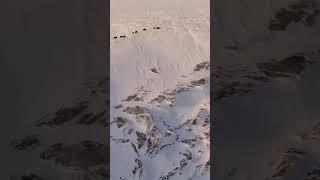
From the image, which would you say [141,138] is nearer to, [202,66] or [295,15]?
[202,66]

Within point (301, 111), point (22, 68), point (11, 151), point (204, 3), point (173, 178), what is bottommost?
point (173, 178)

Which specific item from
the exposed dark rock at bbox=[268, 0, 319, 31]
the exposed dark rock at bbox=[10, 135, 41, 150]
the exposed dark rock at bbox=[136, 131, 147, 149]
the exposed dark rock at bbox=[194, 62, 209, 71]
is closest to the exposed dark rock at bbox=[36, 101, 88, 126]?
the exposed dark rock at bbox=[10, 135, 41, 150]

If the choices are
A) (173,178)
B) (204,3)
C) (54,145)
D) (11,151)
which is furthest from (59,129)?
(204,3)

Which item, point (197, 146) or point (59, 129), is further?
point (197, 146)

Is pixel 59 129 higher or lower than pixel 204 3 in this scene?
lower

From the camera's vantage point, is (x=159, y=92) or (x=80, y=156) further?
(x=159, y=92)

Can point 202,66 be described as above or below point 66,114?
above

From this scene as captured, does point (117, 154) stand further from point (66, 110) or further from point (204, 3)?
point (204, 3)

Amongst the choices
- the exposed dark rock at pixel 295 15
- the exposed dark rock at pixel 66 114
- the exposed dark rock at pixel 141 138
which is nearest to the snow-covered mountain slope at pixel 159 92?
the exposed dark rock at pixel 141 138

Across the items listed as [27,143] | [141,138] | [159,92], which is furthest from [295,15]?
[27,143]
